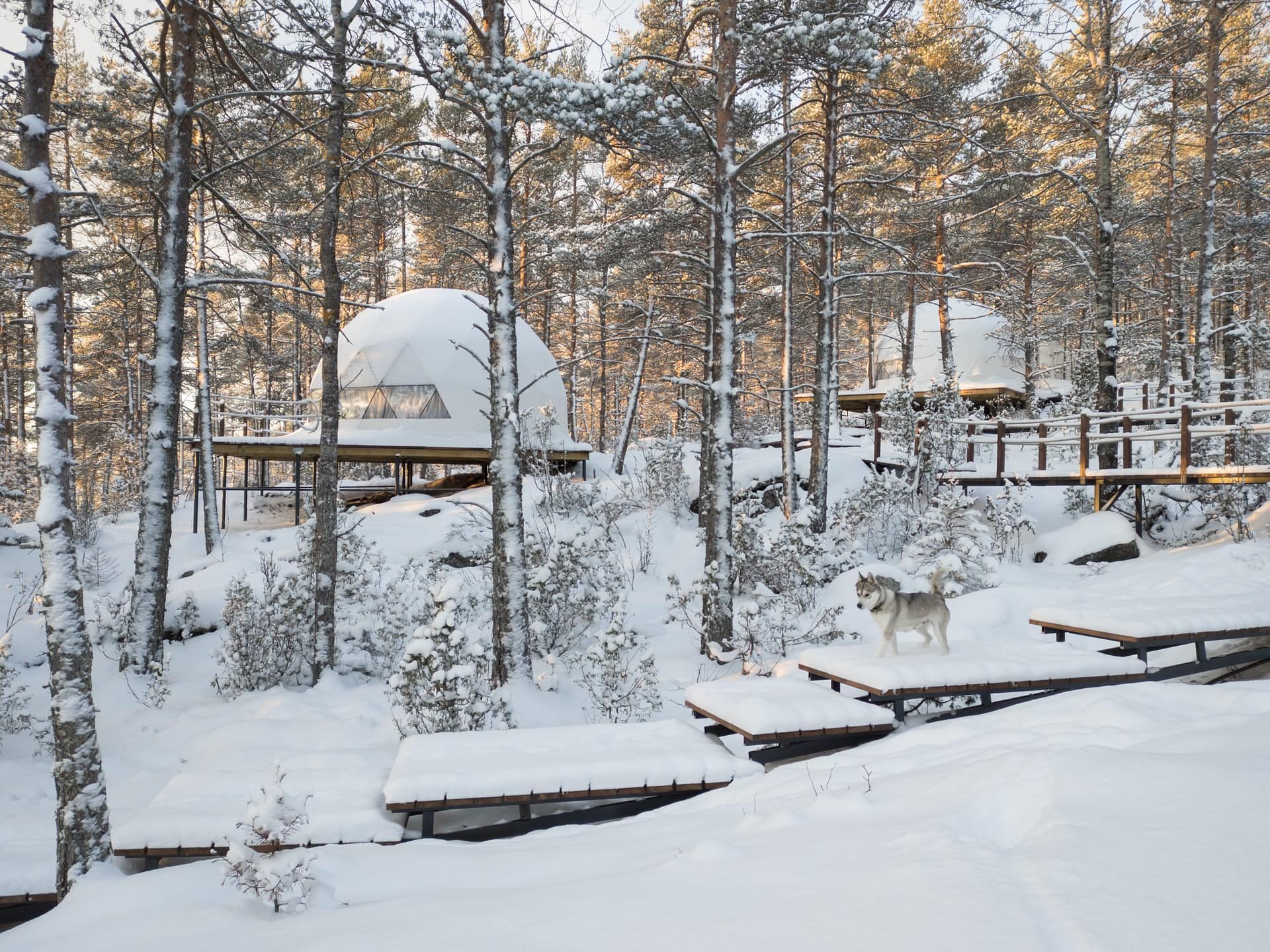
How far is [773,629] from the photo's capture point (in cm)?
938

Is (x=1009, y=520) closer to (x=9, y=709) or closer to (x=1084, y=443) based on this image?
(x=1084, y=443)

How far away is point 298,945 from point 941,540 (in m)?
10.3

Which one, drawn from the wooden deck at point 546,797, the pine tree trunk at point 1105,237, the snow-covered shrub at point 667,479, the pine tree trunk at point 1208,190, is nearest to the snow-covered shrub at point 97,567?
the snow-covered shrub at point 667,479

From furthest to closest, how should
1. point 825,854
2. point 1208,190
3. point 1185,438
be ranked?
point 1208,190 → point 1185,438 → point 825,854

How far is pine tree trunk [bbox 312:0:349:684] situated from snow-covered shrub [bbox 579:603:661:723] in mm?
3452

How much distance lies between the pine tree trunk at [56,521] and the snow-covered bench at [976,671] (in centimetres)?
495

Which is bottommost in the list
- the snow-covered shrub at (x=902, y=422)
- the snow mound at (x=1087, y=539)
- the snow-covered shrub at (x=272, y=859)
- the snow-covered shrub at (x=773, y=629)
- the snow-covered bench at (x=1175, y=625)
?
the snow-covered shrub at (x=773, y=629)

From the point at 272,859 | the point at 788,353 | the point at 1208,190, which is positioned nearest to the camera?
the point at 272,859

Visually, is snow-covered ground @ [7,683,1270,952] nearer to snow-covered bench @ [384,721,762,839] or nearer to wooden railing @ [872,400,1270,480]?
snow-covered bench @ [384,721,762,839]

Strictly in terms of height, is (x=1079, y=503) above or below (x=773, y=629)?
above

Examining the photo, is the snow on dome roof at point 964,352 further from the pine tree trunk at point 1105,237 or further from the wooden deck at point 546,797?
the wooden deck at point 546,797

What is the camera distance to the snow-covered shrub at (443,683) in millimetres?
5949

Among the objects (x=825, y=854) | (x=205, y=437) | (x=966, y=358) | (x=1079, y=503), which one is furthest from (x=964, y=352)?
(x=825, y=854)

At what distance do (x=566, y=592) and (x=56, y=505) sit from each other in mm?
6130
